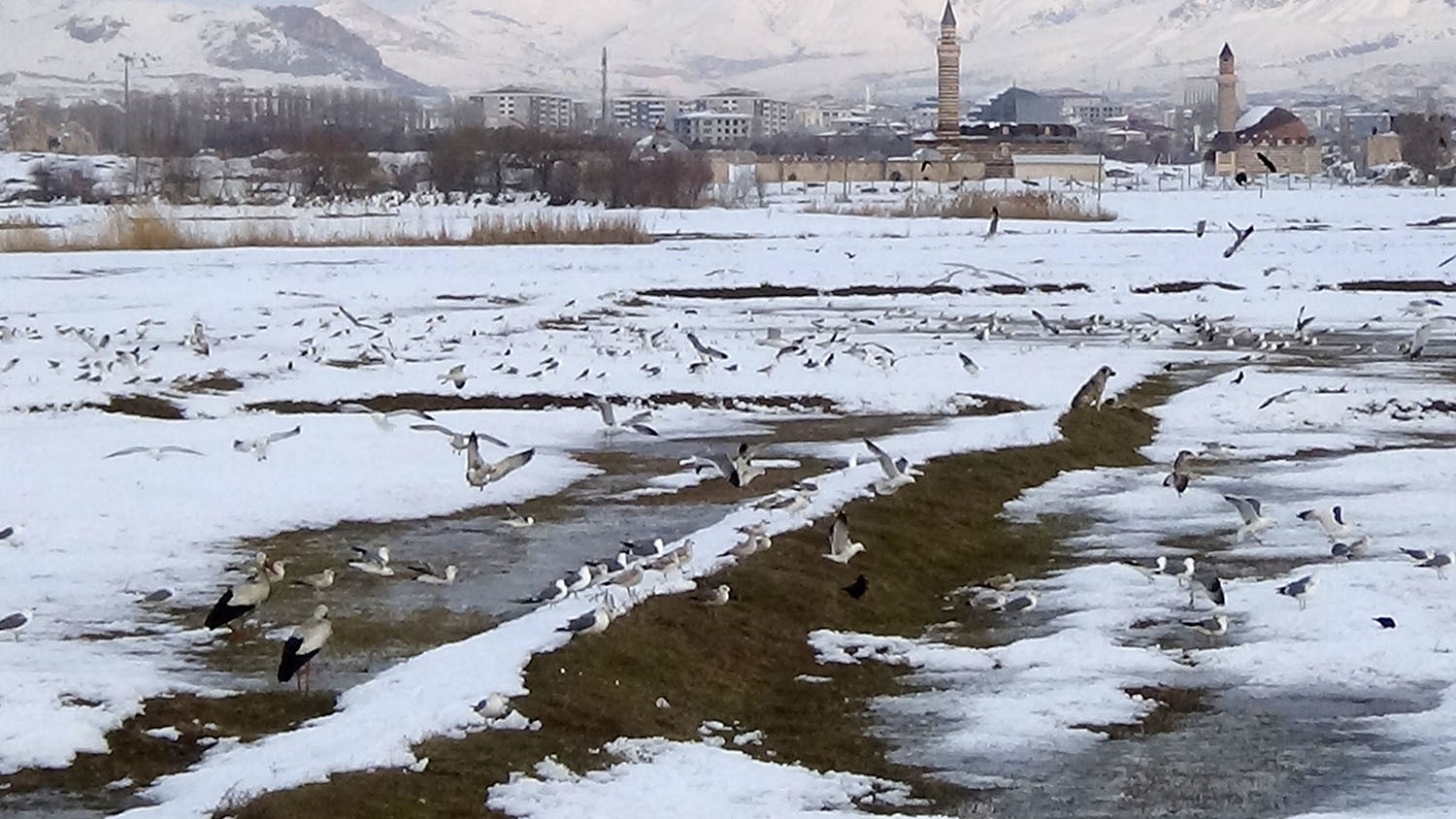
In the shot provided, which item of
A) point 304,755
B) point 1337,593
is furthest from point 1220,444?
point 304,755

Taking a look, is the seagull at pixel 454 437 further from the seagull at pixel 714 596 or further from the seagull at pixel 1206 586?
the seagull at pixel 1206 586

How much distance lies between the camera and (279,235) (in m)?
53.0

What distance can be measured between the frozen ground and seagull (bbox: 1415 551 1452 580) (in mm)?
199

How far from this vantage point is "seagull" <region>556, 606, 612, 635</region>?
404 inches

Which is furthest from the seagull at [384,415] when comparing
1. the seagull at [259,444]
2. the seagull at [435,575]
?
the seagull at [435,575]

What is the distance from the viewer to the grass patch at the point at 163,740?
849 cm

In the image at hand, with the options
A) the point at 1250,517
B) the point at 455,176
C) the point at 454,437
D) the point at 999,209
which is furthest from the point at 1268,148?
the point at 1250,517

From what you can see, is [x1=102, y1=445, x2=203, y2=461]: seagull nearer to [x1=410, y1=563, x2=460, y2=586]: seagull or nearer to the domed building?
[x1=410, y1=563, x2=460, y2=586]: seagull

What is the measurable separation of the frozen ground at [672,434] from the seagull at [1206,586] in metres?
0.21

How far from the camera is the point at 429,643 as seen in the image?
1108 centimetres

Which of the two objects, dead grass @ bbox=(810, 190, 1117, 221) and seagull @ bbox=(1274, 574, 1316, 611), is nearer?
seagull @ bbox=(1274, 574, 1316, 611)

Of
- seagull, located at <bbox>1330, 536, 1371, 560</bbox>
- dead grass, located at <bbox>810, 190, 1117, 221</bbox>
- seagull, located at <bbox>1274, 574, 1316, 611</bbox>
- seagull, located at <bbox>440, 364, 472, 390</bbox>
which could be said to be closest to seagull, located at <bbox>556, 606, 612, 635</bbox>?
seagull, located at <bbox>1274, 574, 1316, 611</bbox>

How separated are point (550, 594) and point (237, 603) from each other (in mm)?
1886

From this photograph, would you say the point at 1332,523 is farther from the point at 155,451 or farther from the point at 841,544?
the point at 155,451
